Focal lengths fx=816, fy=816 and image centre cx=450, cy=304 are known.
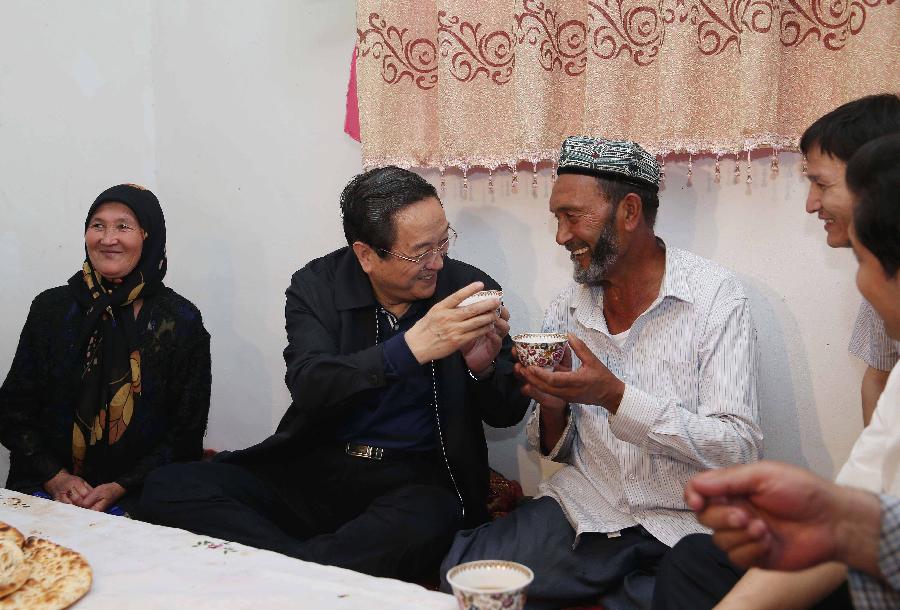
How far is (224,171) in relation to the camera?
3725mm

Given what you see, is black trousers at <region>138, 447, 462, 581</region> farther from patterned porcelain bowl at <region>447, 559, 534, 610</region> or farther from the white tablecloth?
patterned porcelain bowl at <region>447, 559, 534, 610</region>

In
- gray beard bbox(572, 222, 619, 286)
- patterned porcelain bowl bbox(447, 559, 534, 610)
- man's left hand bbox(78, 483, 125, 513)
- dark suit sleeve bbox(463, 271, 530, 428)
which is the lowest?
man's left hand bbox(78, 483, 125, 513)

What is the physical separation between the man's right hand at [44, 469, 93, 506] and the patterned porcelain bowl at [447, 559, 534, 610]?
1970 mm

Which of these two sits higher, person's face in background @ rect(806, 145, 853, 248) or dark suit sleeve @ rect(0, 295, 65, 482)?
person's face in background @ rect(806, 145, 853, 248)

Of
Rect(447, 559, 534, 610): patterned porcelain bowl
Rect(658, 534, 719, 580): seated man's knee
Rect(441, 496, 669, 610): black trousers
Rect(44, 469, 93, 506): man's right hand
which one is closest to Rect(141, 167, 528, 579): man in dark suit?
Rect(441, 496, 669, 610): black trousers

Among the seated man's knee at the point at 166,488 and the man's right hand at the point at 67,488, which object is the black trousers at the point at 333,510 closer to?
the seated man's knee at the point at 166,488

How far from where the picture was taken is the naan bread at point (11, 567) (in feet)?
4.81

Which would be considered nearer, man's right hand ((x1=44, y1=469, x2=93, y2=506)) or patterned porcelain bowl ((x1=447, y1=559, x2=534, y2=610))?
patterned porcelain bowl ((x1=447, y1=559, x2=534, y2=610))

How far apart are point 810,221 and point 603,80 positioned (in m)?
0.75

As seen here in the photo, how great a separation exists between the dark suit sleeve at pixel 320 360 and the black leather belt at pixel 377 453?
130 mm

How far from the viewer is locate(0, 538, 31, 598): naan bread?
57.7 inches

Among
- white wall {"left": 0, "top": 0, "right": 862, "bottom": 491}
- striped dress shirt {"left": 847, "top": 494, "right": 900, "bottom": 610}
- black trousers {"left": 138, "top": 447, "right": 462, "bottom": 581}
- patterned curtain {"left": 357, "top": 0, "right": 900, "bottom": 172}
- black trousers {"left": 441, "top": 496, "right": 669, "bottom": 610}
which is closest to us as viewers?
striped dress shirt {"left": 847, "top": 494, "right": 900, "bottom": 610}

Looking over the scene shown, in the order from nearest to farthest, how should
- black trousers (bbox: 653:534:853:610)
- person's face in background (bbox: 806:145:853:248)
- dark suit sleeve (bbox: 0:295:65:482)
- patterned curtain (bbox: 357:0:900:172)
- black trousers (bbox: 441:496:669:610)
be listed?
1. black trousers (bbox: 653:534:853:610)
2. person's face in background (bbox: 806:145:853:248)
3. black trousers (bbox: 441:496:669:610)
4. patterned curtain (bbox: 357:0:900:172)
5. dark suit sleeve (bbox: 0:295:65:482)

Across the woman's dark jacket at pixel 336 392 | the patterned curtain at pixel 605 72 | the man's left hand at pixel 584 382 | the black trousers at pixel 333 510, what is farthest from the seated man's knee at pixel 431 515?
the patterned curtain at pixel 605 72
